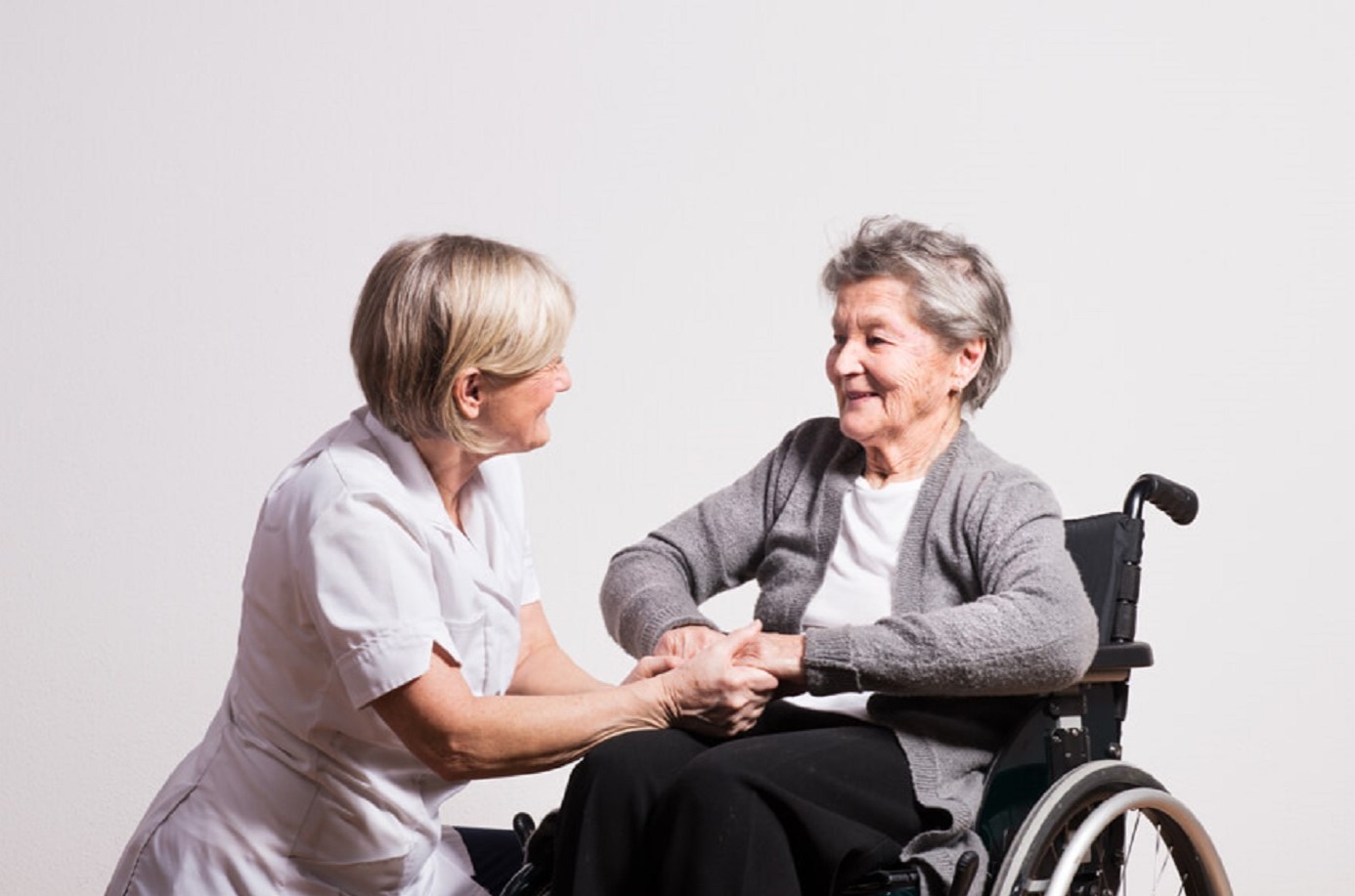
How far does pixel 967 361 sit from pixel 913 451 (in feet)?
0.48

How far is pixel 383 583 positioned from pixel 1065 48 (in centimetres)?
245

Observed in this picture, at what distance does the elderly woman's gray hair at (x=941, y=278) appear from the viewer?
7.91ft

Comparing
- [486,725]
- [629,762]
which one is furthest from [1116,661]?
[486,725]

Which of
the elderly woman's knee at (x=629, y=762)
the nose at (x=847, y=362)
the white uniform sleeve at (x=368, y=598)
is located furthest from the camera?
the nose at (x=847, y=362)

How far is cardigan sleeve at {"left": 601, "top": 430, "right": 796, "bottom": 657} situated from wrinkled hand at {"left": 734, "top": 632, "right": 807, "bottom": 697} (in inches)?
8.6

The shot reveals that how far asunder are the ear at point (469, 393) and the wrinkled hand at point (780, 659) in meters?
0.44

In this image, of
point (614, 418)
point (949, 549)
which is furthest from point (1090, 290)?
point (949, 549)

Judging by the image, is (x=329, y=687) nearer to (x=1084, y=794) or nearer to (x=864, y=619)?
(x=864, y=619)

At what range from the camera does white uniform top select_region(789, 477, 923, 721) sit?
92.4 inches

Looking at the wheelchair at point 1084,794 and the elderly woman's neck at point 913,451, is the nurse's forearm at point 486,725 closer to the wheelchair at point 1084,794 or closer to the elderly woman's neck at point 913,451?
the wheelchair at point 1084,794

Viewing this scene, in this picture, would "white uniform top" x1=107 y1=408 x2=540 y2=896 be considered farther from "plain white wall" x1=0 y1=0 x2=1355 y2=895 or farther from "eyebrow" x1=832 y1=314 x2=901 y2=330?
"plain white wall" x1=0 y1=0 x2=1355 y2=895

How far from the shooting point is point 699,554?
2531 mm

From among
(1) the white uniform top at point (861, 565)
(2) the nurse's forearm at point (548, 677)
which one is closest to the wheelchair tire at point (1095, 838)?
(1) the white uniform top at point (861, 565)

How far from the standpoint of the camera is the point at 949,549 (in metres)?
2.31
